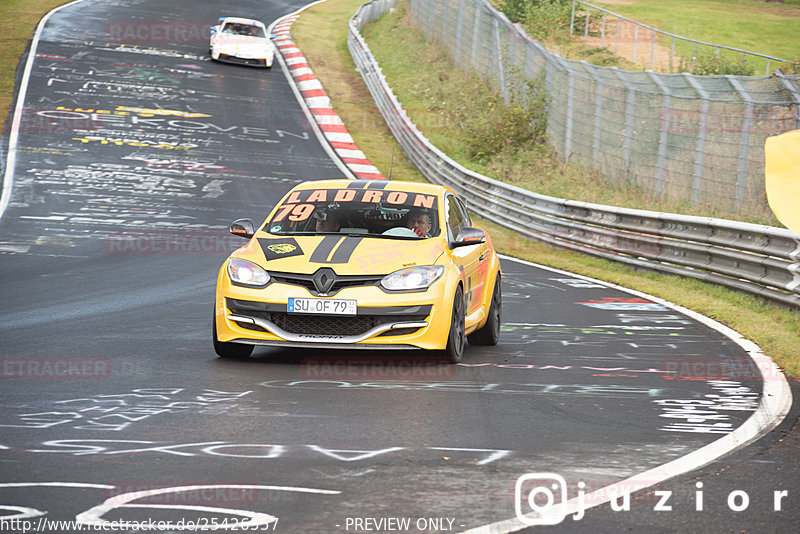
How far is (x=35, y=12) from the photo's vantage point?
47000 millimetres

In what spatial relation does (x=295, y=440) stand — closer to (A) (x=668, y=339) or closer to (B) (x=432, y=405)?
(B) (x=432, y=405)

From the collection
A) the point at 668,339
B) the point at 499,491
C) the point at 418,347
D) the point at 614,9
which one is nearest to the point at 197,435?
the point at 499,491

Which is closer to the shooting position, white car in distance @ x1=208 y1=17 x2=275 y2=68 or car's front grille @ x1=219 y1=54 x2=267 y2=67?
white car in distance @ x1=208 y1=17 x2=275 y2=68

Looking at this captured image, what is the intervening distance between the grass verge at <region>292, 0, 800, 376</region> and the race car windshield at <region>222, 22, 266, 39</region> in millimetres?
2680

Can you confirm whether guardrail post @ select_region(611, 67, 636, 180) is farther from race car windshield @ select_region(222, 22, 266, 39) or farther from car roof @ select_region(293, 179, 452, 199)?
race car windshield @ select_region(222, 22, 266, 39)

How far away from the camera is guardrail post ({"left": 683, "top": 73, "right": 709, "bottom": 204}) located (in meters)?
18.6

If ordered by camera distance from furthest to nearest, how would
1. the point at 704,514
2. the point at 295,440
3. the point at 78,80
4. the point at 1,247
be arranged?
the point at 78,80 < the point at 1,247 < the point at 295,440 < the point at 704,514

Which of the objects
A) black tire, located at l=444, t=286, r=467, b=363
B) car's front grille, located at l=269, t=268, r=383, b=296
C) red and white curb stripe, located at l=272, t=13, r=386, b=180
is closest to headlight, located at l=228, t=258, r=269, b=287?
car's front grille, located at l=269, t=268, r=383, b=296

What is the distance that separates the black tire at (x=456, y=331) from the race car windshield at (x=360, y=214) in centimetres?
76

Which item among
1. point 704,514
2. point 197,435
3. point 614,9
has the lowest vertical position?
point 614,9

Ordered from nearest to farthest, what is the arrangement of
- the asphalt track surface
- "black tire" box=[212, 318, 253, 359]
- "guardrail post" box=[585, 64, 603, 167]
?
the asphalt track surface
"black tire" box=[212, 318, 253, 359]
"guardrail post" box=[585, 64, 603, 167]

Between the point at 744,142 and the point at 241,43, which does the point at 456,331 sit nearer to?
the point at 744,142

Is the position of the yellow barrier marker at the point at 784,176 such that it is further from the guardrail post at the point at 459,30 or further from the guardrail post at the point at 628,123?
the guardrail post at the point at 459,30

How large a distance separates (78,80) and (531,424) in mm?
31528
